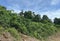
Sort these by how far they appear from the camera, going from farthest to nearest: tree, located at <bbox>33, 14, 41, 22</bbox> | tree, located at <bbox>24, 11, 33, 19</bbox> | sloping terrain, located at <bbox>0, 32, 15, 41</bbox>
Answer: tree, located at <bbox>33, 14, 41, 22</bbox>
tree, located at <bbox>24, 11, 33, 19</bbox>
sloping terrain, located at <bbox>0, 32, 15, 41</bbox>

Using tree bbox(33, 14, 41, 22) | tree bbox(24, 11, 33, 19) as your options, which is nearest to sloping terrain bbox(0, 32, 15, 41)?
tree bbox(24, 11, 33, 19)


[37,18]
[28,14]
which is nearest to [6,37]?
[28,14]

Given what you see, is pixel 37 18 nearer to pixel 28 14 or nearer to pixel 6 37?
pixel 28 14

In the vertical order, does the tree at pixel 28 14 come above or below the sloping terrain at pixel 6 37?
above

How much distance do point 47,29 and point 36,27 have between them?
16.1 ft

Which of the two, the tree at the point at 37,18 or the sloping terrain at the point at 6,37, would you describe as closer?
the sloping terrain at the point at 6,37

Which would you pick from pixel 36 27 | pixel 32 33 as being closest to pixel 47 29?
pixel 36 27

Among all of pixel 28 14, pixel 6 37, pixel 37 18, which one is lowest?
pixel 37 18

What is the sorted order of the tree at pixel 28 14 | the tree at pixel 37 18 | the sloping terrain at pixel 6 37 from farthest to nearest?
the tree at pixel 37 18 → the tree at pixel 28 14 → the sloping terrain at pixel 6 37

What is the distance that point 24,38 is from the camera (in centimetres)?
2125

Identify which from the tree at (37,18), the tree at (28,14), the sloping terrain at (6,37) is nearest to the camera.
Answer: the sloping terrain at (6,37)

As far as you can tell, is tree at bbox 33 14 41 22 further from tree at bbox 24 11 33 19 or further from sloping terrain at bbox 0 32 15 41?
sloping terrain at bbox 0 32 15 41

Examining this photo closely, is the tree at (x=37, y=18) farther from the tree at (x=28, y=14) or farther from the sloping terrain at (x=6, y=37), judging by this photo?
the sloping terrain at (x=6, y=37)

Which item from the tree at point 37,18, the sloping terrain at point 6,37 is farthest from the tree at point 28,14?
the sloping terrain at point 6,37
